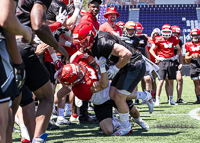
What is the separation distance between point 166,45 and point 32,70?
605 cm

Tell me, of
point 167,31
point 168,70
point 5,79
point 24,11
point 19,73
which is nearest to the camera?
point 5,79

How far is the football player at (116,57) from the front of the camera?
3527 millimetres

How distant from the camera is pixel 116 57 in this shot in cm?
382

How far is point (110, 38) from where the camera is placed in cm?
364

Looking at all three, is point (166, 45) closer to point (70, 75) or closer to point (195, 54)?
point (195, 54)

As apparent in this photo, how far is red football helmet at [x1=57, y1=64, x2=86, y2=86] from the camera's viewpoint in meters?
3.64

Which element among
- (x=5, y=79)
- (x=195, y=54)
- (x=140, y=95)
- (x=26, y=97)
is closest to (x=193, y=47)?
(x=195, y=54)

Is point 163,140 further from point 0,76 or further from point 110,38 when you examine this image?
point 0,76

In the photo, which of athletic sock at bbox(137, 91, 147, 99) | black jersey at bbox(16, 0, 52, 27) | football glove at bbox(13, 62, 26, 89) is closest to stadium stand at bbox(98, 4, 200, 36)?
athletic sock at bbox(137, 91, 147, 99)

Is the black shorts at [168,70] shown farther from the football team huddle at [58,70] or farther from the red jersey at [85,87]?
the red jersey at [85,87]

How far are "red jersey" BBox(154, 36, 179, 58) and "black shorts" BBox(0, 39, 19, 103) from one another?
22.0 ft

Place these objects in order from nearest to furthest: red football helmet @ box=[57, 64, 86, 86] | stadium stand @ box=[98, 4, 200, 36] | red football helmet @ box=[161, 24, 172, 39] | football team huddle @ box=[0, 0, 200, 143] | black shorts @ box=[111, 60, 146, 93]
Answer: football team huddle @ box=[0, 0, 200, 143], red football helmet @ box=[57, 64, 86, 86], black shorts @ box=[111, 60, 146, 93], red football helmet @ box=[161, 24, 172, 39], stadium stand @ box=[98, 4, 200, 36]

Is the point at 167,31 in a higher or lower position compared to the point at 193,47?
higher

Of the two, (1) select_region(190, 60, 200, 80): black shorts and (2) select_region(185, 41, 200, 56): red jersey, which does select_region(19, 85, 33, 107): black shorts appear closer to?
(1) select_region(190, 60, 200, 80): black shorts
